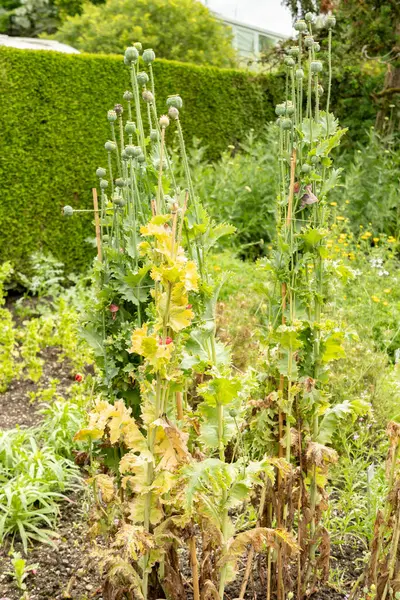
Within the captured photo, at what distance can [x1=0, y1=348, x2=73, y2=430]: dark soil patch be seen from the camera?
13.8 feet

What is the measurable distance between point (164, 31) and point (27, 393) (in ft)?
27.6

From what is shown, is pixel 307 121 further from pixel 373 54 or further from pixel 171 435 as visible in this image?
pixel 373 54

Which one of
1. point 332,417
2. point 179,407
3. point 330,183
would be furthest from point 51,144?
point 179,407

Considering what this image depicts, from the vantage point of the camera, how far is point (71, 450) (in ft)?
11.9

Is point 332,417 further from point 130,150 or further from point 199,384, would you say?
point 130,150

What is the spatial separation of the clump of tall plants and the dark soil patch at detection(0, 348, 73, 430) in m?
1.77

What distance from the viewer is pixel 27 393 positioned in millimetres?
4602

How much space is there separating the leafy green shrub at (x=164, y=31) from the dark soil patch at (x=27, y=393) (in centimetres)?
718

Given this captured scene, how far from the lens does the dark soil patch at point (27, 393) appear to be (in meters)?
4.21

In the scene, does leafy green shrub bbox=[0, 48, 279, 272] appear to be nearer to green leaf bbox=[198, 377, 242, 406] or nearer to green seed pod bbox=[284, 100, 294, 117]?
green seed pod bbox=[284, 100, 294, 117]

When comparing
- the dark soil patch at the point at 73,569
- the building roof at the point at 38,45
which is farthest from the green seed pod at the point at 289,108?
the building roof at the point at 38,45

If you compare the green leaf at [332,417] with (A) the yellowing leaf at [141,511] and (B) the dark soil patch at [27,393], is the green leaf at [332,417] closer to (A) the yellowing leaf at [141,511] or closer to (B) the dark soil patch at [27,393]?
(A) the yellowing leaf at [141,511]

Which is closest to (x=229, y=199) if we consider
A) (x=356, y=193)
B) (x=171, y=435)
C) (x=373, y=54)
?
(x=356, y=193)

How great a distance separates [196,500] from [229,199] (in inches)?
249
